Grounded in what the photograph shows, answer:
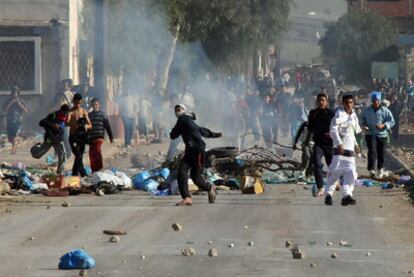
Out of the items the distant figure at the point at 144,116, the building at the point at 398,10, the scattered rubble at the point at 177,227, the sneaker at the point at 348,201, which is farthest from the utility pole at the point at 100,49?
the building at the point at 398,10

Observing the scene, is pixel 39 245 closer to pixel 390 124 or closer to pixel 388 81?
pixel 390 124

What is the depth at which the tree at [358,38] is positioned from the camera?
93.8m

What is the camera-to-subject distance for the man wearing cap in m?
25.6

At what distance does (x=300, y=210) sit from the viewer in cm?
1894

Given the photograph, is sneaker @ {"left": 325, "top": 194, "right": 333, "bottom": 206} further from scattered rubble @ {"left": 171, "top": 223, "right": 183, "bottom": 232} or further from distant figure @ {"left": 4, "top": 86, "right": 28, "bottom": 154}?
distant figure @ {"left": 4, "top": 86, "right": 28, "bottom": 154}

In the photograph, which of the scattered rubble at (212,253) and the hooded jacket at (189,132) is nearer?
the scattered rubble at (212,253)

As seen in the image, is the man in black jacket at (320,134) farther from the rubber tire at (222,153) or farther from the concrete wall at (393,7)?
the concrete wall at (393,7)

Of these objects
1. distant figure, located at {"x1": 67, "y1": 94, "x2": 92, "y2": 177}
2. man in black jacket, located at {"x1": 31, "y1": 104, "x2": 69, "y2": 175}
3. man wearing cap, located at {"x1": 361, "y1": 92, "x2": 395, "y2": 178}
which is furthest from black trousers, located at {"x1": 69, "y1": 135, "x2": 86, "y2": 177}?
man wearing cap, located at {"x1": 361, "y1": 92, "x2": 395, "y2": 178}

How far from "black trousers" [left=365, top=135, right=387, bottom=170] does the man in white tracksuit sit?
19.1 ft

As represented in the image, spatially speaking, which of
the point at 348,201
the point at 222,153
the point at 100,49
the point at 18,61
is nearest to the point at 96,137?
the point at 222,153

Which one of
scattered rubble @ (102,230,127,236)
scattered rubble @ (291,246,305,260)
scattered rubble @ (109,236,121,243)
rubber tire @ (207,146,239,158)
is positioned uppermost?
scattered rubble @ (291,246,305,260)

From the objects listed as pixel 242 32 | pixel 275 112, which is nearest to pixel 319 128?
pixel 275 112

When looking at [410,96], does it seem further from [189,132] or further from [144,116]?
[189,132]

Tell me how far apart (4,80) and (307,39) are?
111238 mm
